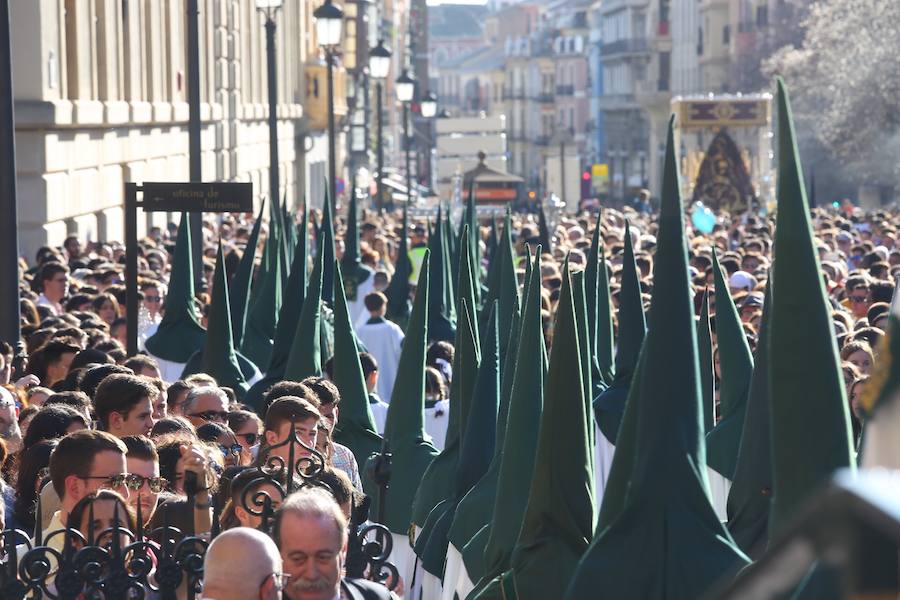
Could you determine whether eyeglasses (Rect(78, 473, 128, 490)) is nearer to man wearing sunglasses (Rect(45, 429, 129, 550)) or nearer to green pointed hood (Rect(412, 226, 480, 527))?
man wearing sunglasses (Rect(45, 429, 129, 550))

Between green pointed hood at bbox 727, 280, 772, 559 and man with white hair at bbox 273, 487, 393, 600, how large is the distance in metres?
1.10

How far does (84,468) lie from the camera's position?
5.30 meters

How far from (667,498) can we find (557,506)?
0.69 metres

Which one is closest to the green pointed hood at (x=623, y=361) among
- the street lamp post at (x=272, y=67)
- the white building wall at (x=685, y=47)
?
the street lamp post at (x=272, y=67)

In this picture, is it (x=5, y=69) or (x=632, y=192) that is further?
(x=632, y=192)

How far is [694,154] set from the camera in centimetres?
4094

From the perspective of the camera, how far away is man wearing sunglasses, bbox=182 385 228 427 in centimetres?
775

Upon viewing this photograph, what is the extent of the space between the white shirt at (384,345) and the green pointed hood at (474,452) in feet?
22.6

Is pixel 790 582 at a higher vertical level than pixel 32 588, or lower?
higher

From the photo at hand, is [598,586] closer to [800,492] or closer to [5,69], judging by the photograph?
[800,492]

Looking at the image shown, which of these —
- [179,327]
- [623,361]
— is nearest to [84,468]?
[623,361]

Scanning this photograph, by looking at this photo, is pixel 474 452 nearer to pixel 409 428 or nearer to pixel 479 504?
pixel 479 504

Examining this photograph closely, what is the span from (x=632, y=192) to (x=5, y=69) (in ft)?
294

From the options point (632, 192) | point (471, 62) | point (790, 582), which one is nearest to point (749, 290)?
point (790, 582)
